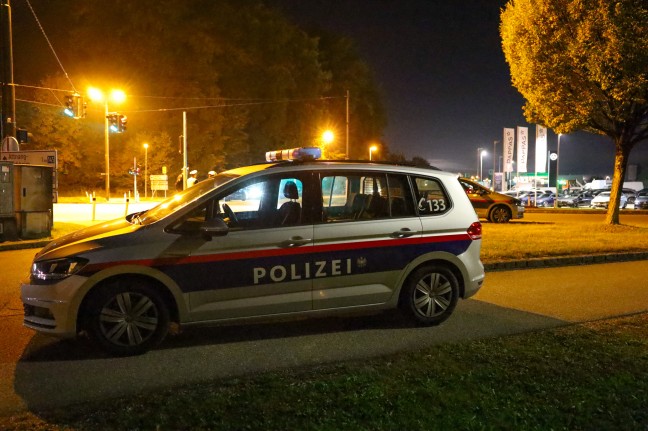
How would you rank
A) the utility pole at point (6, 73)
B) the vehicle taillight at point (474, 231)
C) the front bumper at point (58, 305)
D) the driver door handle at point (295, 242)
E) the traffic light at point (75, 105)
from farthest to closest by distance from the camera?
1. the traffic light at point (75, 105)
2. the utility pole at point (6, 73)
3. the vehicle taillight at point (474, 231)
4. the driver door handle at point (295, 242)
5. the front bumper at point (58, 305)

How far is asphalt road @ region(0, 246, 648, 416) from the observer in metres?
4.49

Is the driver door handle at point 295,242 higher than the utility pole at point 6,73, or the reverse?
the utility pole at point 6,73

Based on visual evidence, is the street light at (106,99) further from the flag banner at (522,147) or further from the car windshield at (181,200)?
the flag banner at (522,147)

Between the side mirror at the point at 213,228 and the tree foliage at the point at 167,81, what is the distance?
42.9 m

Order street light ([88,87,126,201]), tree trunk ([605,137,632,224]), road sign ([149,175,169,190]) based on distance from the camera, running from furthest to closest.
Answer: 1. road sign ([149,175,169,190])
2. street light ([88,87,126,201])
3. tree trunk ([605,137,632,224])

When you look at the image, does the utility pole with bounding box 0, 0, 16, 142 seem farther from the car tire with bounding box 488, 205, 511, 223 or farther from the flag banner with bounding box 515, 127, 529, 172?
the flag banner with bounding box 515, 127, 529, 172

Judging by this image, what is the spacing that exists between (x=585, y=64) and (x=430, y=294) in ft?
39.7

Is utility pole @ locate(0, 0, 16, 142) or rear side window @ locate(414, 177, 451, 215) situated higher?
utility pole @ locate(0, 0, 16, 142)

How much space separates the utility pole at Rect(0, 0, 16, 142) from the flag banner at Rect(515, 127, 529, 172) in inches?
1416

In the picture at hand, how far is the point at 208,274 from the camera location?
530 cm

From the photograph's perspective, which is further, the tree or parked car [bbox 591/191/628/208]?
parked car [bbox 591/191/628/208]

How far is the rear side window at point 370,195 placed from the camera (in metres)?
6.06

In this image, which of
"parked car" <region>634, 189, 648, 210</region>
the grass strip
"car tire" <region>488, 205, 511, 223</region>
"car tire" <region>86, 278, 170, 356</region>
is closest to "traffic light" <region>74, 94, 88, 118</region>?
"car tire" <region>488, 205, 511, 223</region>

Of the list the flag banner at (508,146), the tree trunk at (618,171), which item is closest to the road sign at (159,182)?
the flag banner at (508,146)
